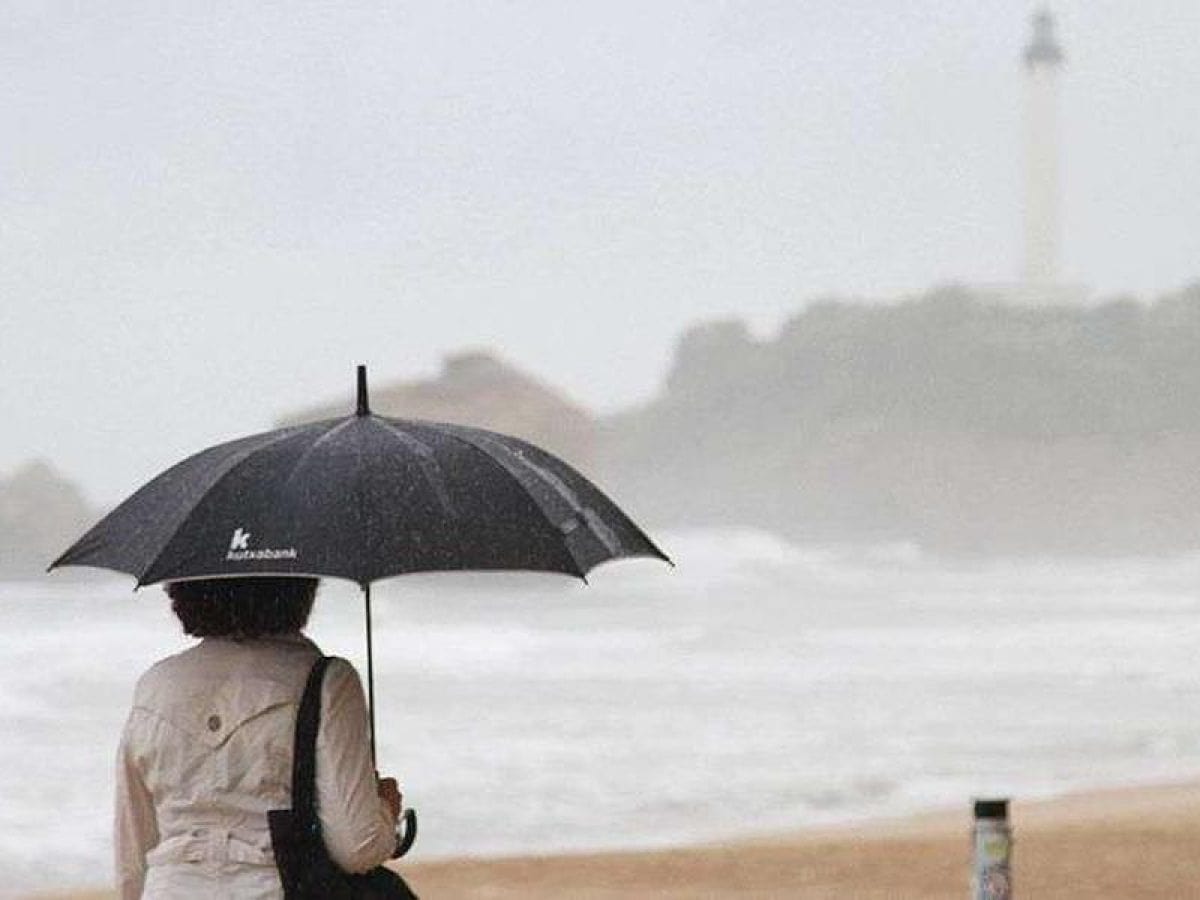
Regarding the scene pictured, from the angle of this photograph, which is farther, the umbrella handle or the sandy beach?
the sandy beach

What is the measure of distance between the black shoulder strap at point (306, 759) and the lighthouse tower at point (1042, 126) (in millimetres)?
84950

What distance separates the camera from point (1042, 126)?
93.1 metres

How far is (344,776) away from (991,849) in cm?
195

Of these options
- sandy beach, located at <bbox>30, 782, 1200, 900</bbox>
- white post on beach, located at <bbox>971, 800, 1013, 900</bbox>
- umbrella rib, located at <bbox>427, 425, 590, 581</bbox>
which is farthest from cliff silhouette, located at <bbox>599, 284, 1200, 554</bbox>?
umbrella rib, located at <bbox>427, 425, 590, 581</bbox>

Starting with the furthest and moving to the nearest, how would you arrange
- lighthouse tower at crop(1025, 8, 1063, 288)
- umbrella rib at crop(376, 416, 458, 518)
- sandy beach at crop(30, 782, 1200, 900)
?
lighthouse tower at crop(1025, 8, 1063, 288)
sandy beach at crop(30, 782, 1200, 900)
umbrella rib at crop(376, 416, 458, 518)

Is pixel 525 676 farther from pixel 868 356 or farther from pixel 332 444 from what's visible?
pixel 868 356

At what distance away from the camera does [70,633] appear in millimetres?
41188

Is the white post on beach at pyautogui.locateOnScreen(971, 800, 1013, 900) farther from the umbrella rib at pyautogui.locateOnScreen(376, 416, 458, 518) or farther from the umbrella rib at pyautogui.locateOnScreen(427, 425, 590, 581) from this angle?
the umbrella rib at pyautogui.locateOnScreen(376, 416, 458, 518)

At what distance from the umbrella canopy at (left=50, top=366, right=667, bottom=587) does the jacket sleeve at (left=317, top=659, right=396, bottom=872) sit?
0.58 ft

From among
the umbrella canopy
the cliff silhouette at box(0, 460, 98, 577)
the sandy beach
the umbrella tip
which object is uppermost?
the cliff silhouette at box(0, 460, 98, 577)

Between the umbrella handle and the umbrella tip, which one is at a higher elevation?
the umbrella tip

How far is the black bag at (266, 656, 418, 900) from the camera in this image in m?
3.39

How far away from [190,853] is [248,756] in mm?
140

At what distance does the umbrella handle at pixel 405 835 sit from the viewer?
3.54 metres
